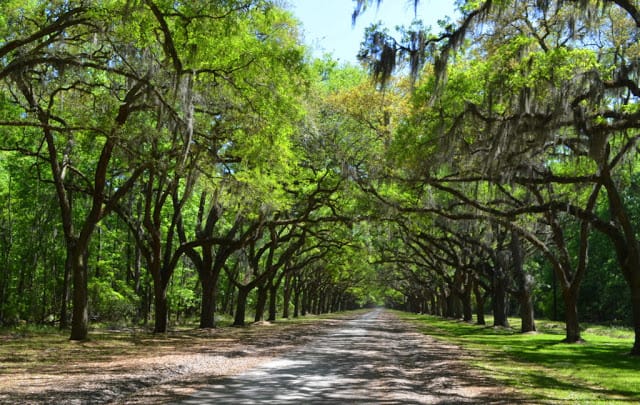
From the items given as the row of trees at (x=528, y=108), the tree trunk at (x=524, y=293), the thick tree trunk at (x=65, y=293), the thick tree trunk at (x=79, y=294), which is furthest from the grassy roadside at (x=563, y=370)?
the thick tree trunk at (x=65, y=293)

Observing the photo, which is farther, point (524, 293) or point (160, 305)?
point (524, 293)

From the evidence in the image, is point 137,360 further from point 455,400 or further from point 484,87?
point 484,87

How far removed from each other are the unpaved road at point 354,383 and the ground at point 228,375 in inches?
0.7

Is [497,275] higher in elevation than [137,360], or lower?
higher

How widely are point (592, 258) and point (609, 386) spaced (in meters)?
53.2

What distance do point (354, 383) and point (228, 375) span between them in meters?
2.51

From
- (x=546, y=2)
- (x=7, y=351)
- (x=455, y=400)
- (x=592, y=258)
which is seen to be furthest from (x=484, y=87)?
(x=592, y=258)

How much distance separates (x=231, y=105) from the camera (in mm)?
14078

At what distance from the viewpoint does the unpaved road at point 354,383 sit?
8.15 m

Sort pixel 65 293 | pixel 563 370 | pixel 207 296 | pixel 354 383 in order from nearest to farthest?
pixel 354 383 < pixel 563 370 < pixel 65 293 < pixel 207 296

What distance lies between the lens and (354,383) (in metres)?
9.74

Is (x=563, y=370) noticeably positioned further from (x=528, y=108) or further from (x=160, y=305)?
(x=160, y=305)

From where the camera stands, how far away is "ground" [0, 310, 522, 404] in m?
8.19

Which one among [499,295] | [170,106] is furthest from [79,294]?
[499,295]
